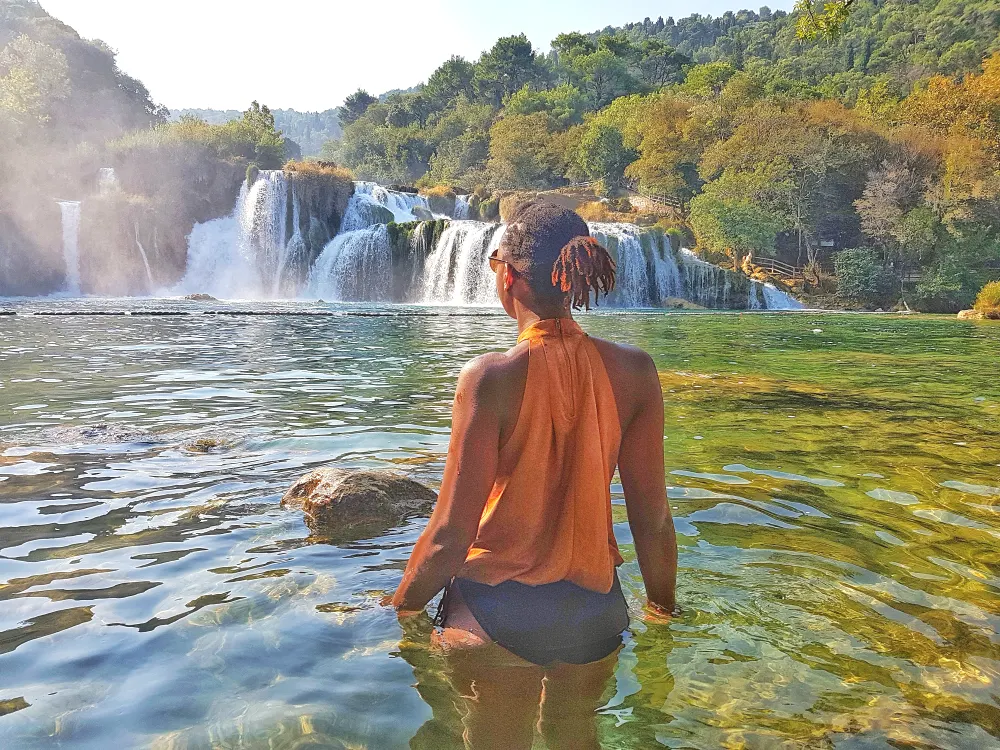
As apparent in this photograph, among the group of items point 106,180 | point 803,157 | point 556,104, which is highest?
point 556,104

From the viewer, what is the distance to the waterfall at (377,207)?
4209 cm

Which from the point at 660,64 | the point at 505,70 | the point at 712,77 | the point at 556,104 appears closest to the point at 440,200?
the point at 712,77

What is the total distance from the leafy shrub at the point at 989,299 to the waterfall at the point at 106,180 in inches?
1743

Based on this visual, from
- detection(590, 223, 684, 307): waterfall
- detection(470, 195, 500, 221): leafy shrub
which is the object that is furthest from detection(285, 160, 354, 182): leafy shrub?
detection(590, 223, 684, 307): waterfall

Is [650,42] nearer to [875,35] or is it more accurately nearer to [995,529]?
[875,35]

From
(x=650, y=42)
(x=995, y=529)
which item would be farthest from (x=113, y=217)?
(x=650, y=42)

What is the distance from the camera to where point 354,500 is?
4656 mm

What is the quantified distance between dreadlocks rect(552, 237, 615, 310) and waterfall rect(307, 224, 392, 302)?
36823 mm

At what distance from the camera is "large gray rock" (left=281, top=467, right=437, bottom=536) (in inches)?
180

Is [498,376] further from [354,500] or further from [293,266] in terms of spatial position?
[293,266]

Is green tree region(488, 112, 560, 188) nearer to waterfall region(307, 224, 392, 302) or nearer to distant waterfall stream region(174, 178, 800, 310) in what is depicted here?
distant waterfall stream region(174, 178, 800, 310)

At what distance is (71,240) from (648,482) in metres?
43.2

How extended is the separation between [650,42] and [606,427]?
101 metres

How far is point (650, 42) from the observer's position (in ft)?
306
